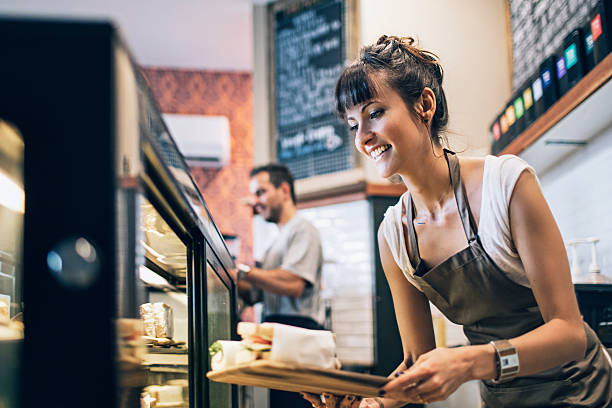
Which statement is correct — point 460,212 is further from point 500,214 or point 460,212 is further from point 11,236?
point 11,236

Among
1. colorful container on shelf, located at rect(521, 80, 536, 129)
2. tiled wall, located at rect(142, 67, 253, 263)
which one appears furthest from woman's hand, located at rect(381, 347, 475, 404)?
tiled wall, located at rect(142, 67, 253, 263)

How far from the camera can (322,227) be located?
3.96 m

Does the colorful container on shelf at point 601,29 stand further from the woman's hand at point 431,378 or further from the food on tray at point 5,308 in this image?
the food on tray at point 5,308

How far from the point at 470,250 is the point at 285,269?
1.64 metres

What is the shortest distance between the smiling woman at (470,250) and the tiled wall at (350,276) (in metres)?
2.23

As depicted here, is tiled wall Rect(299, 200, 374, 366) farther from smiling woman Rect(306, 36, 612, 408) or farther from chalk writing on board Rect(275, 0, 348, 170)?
smiling woman Rect(306, 36, 612, 408)

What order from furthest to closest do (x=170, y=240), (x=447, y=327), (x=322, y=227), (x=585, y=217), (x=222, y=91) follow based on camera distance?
(x=222, y=91) → (x=322, y=227) → (x=447, y=327) → (x=585, y=217) → (x=170, y=240)

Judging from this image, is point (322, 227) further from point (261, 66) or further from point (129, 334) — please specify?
point (129, 334)

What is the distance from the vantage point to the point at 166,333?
1.16 metres

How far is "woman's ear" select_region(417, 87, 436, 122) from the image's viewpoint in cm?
143

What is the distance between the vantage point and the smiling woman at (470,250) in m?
1.12

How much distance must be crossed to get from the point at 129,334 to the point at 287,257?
93.1 inches

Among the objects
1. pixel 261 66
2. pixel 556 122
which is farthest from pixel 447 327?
pixel 261 66

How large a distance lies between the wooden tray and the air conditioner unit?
186 inches
